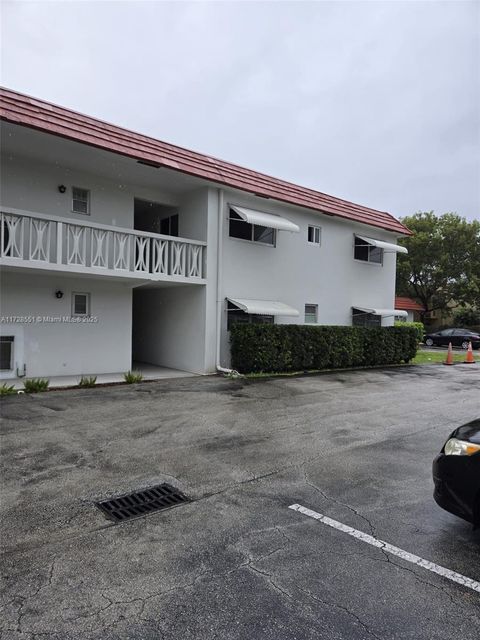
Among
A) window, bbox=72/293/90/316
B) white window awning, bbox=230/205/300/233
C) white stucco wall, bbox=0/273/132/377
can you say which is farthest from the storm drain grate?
white window awning, bbox=230/205/300/233

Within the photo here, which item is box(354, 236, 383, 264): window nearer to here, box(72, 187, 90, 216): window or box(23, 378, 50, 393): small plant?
box(72, 187, 90, 216): window

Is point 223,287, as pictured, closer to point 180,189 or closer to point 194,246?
point 194,246

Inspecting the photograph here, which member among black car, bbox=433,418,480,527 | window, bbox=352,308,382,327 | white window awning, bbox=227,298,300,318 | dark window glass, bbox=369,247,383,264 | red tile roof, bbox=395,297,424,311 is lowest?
black car, bbox=433,418,480,527

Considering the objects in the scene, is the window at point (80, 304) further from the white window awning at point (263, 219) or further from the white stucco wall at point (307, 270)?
the white window awning at point (263, 219)

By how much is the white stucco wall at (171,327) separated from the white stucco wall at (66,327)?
68.1 inches

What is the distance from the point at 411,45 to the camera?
43.7ft

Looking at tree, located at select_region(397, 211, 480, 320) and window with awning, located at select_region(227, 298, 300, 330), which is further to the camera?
tree, located at select_region(397, 211, 480, 320)

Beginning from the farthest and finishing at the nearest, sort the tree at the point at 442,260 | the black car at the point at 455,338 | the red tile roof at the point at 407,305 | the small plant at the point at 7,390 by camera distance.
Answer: the red tile roof at the point at 407,305 < the tree at the point at 442,260 < the black car at the point at 455,338 < the small plant at the point at 7,390

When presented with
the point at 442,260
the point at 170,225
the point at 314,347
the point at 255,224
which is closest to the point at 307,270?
the point at 314,347

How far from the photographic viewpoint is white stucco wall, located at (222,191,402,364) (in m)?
13.4

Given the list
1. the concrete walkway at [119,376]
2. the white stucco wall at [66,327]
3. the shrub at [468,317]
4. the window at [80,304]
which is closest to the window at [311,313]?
the concrete walkway at [119,376]

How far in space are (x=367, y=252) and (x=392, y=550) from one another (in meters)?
15.8

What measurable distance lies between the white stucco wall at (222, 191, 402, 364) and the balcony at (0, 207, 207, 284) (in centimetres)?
156

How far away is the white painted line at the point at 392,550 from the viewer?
2973 millimetres
